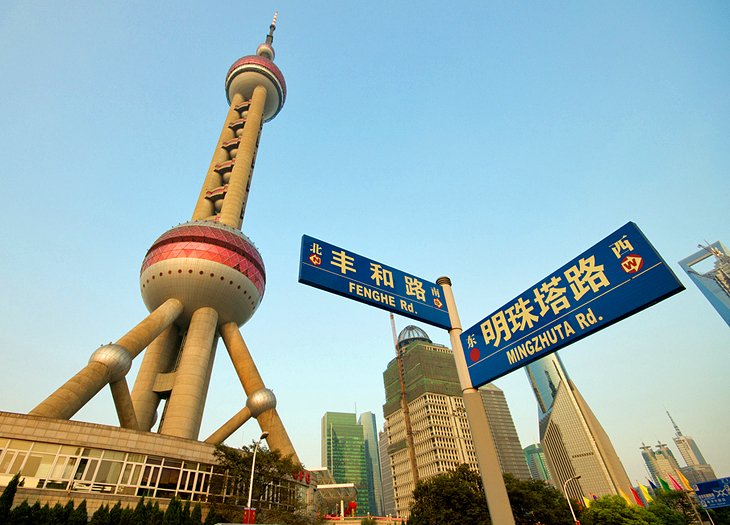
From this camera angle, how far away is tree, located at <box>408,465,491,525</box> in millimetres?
36875

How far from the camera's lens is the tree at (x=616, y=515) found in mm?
47875

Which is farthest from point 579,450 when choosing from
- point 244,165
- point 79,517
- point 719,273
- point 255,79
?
point 79,517

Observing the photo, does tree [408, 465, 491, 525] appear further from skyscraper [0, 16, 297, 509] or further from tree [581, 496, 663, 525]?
tree [581, 496, 663, 525]

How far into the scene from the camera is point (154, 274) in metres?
50.5

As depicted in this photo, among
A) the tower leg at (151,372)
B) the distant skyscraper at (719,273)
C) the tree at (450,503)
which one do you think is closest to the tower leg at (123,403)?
the tower leg at (151,372)

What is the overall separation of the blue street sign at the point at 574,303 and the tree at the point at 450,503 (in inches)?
1478

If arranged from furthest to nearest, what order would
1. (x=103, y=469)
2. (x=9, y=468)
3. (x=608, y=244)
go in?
(x=103, y=469) < (x=9, y=468) < (x=608, y=244)

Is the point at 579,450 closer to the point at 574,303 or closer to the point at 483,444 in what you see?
the point at 483,444

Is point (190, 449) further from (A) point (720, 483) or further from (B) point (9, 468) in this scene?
(A) point (720, 483)

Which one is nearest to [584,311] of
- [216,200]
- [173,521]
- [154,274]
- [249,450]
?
[173,521]

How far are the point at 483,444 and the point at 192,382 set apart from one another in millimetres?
45970

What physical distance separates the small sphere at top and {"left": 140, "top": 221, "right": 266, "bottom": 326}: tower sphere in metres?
56.4

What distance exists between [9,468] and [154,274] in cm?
2768

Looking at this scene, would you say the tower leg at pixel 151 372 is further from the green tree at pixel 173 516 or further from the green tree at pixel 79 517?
the green tree at pixel 173 516
